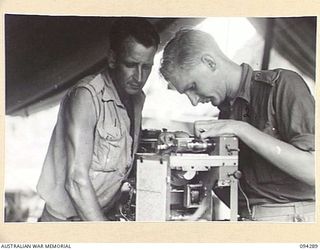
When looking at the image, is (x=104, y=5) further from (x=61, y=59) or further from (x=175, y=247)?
(x=175, y=247)

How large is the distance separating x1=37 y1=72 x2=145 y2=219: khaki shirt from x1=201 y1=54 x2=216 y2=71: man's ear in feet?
0.37

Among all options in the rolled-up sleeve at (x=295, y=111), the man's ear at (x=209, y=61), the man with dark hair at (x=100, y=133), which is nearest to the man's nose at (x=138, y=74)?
the man with dark hair at (x=100, y=133)

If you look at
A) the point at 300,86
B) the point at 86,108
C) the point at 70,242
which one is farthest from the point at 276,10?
the point at 70,242

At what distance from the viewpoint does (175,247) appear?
84 centimetres

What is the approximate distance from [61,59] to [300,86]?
0.38 metres

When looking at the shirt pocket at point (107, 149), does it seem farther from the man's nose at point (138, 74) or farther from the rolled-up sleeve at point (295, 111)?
the rolled-up sleeve at point (295, 111)

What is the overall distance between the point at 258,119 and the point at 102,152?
0.25 m

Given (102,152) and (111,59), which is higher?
(111,59)

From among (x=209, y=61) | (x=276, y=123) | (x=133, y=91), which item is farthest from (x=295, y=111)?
(x=133, y=91)

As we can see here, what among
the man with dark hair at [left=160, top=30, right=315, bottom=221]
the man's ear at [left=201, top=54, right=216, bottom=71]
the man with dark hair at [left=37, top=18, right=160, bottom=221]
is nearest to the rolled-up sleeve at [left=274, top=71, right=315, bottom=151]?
the man with dark hair at [left=160, top=30, right=315, bottom=221]

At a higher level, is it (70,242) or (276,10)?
(276,10)

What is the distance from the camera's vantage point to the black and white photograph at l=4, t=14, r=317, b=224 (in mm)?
833

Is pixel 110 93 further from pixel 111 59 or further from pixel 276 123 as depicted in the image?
pixel 276 123

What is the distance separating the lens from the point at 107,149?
2.75 ft
